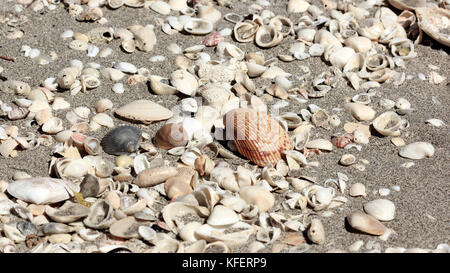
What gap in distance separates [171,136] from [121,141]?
9.8 inches

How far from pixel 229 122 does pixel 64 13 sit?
A: 1.59 meters

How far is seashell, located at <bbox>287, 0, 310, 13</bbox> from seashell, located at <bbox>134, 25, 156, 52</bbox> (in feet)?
3.19

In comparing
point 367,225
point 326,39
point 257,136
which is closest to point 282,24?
point 326,39

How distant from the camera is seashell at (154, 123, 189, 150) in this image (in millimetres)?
3082

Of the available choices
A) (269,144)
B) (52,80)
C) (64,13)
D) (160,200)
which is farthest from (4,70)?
(269,144)

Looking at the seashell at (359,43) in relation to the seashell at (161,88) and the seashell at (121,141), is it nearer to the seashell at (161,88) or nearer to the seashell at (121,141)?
the seashell at (161,88)

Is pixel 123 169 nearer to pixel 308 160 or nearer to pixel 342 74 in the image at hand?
pixel 308 160

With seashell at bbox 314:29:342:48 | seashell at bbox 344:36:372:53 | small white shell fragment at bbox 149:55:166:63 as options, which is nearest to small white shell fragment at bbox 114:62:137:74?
small white shell fragment at bbox 149:55:166:63

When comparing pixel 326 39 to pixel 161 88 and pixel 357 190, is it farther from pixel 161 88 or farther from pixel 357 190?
pixel 357 190

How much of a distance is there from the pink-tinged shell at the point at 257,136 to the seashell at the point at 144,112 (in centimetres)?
35

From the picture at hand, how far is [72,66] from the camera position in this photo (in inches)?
142

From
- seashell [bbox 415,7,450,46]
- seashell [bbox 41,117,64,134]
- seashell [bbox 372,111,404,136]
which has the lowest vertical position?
seashell [bbox 41,117,64,134]

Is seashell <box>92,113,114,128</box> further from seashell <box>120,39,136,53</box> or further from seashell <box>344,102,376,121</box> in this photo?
seashell <box>344,102,376,121</box>

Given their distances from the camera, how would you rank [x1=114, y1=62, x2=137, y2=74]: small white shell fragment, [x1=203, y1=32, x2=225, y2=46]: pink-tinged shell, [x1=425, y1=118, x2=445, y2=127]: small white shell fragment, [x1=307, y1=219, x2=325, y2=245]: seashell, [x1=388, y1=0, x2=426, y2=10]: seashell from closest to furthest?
[x1=307, y1=219, x2=325, y2=245]: seashell < [x1=425, y1=118, x2=445, y2=127]: small white shell fragment < [x1=114, y1=62, x2=137, y2=74]: small white shell fragment < [x1=203, y1=32, x2=225, y2=46]: pink-tinged shell < [x1=388, y1=0, x2=426, y2=10]: seashell
